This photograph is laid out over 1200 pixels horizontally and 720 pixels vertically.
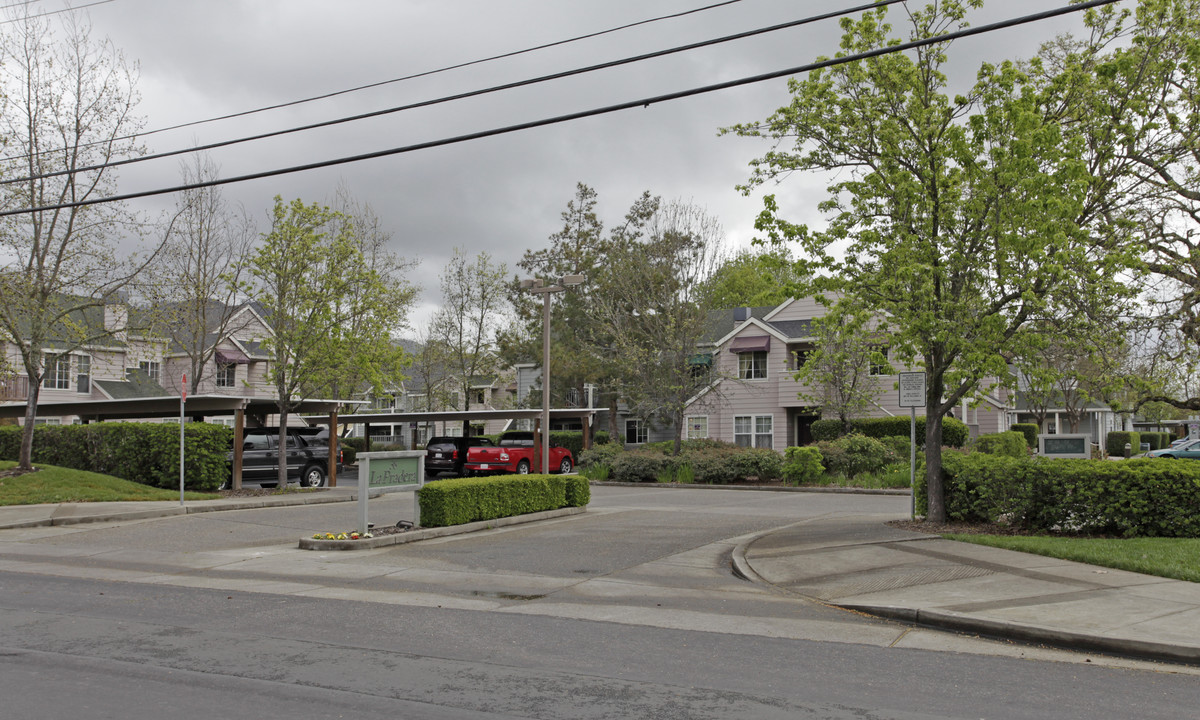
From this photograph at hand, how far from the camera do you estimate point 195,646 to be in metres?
7.18

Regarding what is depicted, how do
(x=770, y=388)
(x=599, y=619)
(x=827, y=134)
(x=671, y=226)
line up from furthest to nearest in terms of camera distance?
(x=770, y=388) → (x=671, y=226) → (x=827, y=134) → (x=599, y=619)

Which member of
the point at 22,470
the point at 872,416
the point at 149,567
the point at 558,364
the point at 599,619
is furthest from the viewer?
the point at 558,364

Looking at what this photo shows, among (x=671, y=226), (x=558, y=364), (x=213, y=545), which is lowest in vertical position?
(x=213, y=545)

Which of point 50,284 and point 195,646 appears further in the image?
point 50,284

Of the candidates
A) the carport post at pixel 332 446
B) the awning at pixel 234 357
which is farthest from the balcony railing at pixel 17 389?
the carport post at pixel 332 446

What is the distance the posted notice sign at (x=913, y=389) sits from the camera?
13.9m

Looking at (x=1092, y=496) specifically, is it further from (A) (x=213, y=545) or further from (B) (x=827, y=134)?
(A) (x=213, y=545)

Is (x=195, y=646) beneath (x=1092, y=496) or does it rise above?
beneath

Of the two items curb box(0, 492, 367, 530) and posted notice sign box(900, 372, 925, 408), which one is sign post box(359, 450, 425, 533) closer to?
curb box(0, 492, 367, 530)

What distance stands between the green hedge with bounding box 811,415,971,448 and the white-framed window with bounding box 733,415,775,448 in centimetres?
350

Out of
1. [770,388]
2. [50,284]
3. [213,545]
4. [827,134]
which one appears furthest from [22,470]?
[770,388]

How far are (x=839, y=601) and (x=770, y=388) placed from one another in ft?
101

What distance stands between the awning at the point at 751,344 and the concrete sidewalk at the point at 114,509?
73.6 ft

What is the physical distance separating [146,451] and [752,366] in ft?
84.4
